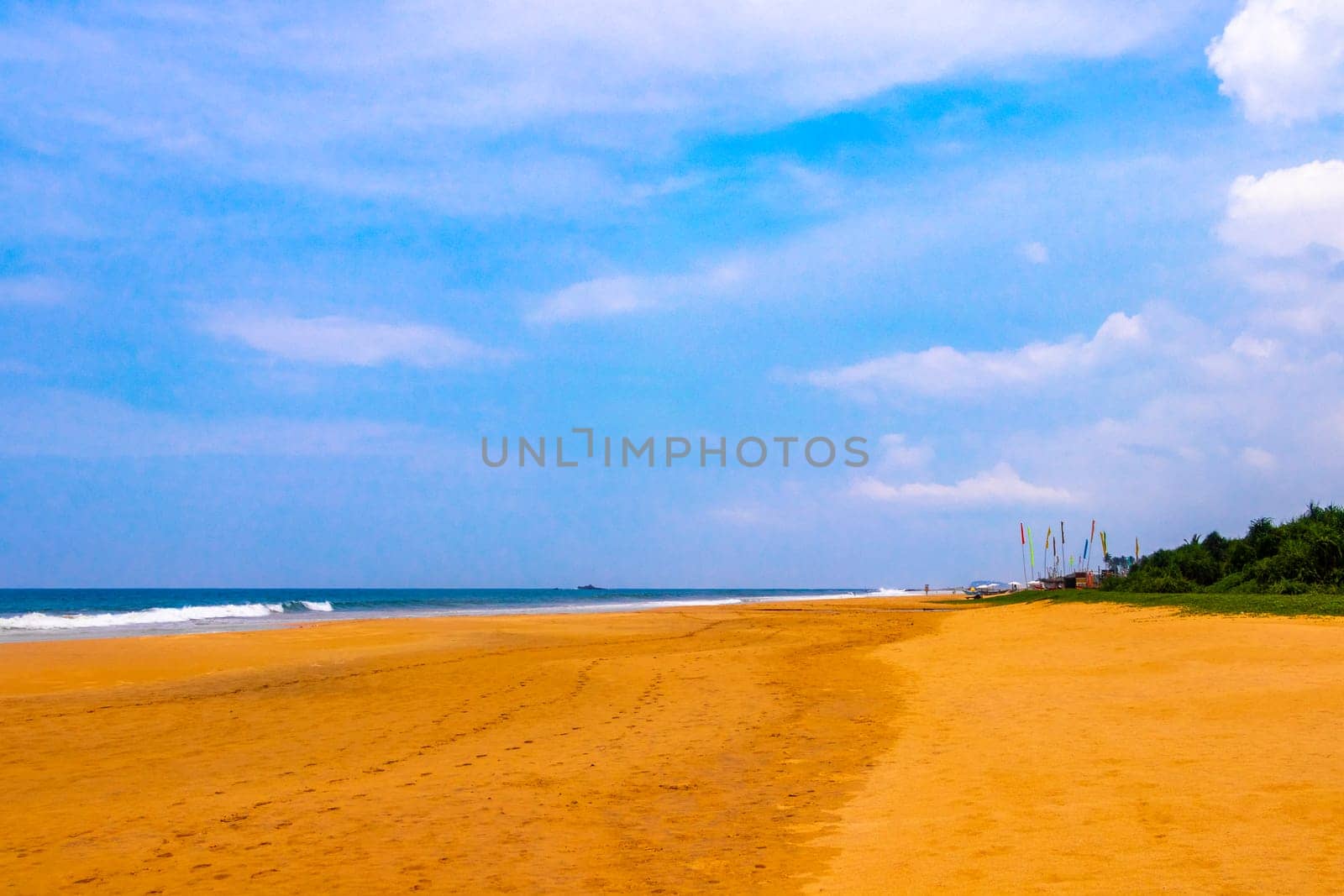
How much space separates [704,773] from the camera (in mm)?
9680

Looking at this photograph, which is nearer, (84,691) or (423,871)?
(423,871)

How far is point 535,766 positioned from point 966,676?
29.8 feet

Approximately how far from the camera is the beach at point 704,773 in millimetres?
6406

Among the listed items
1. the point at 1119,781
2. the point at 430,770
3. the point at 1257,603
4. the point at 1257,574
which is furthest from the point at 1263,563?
the point at 430,770

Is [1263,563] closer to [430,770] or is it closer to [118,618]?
[430,770]

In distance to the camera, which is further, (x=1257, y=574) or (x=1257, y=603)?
(x=1257, y=574)

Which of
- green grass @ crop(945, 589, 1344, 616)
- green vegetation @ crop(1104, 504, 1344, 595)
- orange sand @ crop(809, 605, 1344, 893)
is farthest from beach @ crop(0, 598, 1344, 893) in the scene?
green vegetation @ crop(1104, 504, 1344, 595)

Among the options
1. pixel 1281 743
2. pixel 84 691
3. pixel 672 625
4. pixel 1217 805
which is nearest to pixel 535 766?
pixel 1217 805

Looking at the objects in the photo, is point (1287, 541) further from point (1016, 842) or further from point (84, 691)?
point (84, 691)

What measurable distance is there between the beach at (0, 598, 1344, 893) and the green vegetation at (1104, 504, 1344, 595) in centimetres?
1102

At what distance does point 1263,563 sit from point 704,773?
29635mm

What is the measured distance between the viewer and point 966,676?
16.1 meters

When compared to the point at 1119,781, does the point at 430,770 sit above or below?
below

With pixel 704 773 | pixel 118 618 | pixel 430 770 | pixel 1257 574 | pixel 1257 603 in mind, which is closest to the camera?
pixel 704 773
